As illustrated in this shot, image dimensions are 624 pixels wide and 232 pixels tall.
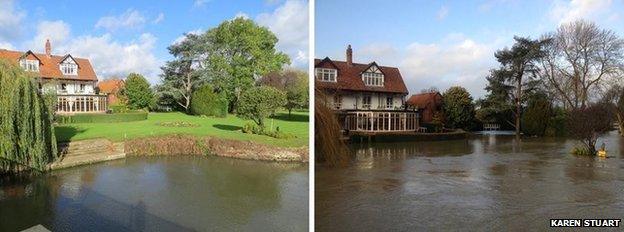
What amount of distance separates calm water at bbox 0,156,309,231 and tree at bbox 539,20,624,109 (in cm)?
237

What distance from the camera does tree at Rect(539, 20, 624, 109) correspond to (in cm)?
364

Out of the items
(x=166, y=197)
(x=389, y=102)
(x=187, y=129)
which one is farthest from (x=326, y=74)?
(x=166, y=197)

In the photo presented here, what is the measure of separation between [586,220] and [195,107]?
3.25 meters

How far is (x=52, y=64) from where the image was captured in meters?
4.54

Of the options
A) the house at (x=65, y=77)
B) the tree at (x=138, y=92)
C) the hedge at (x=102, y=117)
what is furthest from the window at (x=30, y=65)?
the tree at (x=138, y=92)

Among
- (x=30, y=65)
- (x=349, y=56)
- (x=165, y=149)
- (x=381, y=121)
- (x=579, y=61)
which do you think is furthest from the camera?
(x=30, y=65)

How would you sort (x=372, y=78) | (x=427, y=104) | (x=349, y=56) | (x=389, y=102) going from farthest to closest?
(x=427, y=104), (x=389, y=102), (x=372, y=78), (x=349, y=56)

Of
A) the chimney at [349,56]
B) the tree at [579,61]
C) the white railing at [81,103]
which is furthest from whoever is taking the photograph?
the white railing at [81,103]

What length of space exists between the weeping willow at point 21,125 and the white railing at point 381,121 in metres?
3.25

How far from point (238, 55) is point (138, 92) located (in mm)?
1355

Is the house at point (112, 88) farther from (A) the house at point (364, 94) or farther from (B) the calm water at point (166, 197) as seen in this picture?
(A) the house at point (364, 94)

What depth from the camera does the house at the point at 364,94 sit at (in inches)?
136

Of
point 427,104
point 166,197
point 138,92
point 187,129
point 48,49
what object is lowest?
point 166,197

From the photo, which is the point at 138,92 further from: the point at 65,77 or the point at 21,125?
the point at 21,125
